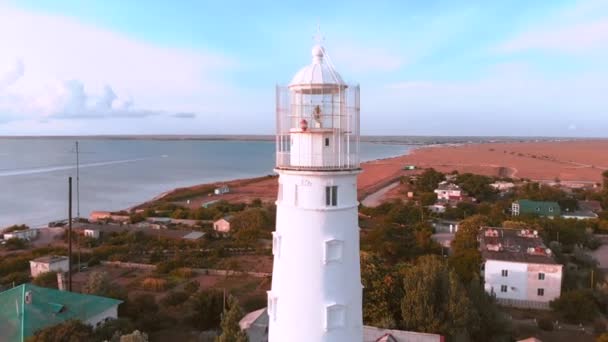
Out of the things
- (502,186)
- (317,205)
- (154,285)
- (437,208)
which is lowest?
(154,285)

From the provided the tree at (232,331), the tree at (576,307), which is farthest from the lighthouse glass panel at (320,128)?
the tree at (576,307)

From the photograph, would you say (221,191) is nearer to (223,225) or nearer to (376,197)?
(376,197)

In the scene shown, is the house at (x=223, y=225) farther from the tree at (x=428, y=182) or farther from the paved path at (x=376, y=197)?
the tree at (x=428, y=182)

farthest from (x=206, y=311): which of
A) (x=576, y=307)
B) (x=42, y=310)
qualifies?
(x=576, y=307)

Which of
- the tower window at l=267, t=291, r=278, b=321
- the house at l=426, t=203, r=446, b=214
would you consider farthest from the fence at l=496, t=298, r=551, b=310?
the house at l=426, t=203, r=446, b=214

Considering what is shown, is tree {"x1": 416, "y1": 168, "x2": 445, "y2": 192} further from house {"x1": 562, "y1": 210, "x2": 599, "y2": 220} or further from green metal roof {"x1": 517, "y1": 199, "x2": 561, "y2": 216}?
house {"x1": 562, "y1": 210, "x2": 599, "y2": 220}
